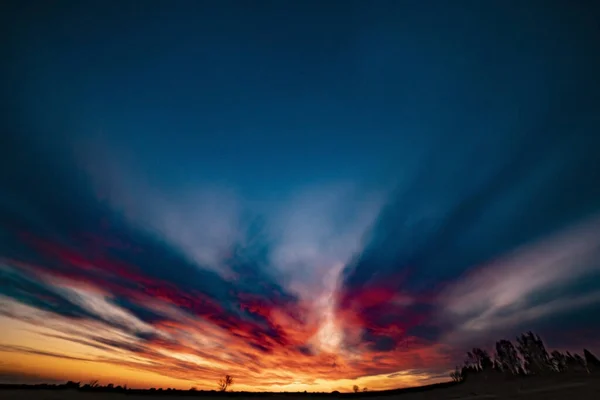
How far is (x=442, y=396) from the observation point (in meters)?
11.4

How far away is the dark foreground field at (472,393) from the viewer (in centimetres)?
920

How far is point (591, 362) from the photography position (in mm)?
11430

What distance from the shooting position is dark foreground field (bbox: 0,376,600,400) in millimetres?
9195

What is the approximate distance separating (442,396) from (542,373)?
4.45m

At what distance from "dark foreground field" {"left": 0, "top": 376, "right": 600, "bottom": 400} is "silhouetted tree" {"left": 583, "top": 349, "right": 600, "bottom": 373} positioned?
4.76ft

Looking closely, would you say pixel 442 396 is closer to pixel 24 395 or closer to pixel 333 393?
pixel 333 393

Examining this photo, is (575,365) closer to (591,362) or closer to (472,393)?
(591,362)

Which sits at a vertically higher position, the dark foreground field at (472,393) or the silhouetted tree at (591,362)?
the silhouetted tree at (591,362)

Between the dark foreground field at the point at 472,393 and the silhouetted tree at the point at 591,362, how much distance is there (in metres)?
1.45

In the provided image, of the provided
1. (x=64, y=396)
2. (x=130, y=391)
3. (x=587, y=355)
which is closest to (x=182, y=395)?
(x=130, y=391)

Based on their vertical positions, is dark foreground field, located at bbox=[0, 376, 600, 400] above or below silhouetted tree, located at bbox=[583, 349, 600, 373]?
below

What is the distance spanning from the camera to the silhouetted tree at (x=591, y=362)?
11.1m

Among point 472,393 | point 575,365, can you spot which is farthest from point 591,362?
point 472,393

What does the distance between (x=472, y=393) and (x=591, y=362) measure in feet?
17.5
